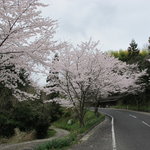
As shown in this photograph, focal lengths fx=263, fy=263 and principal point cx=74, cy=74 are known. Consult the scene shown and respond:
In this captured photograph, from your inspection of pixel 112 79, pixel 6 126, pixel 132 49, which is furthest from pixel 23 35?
pixel 132 49

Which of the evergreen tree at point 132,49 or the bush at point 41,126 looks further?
the evergreen tree at point 132,49

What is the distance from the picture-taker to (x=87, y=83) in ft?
60.6

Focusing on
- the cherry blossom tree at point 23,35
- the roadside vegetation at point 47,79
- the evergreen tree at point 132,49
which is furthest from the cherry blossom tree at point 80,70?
the evergreen tree at point 132,49

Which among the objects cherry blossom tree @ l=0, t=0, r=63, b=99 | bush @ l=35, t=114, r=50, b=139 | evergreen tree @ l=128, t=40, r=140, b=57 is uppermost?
evergreen tree @ l=128, t=40, r=140, b=57

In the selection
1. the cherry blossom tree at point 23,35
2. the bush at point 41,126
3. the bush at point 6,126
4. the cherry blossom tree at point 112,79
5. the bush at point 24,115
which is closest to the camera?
the cherry blossom tree at point 23,35

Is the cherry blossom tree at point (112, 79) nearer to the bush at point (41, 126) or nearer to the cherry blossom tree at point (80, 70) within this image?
the cherry blossom tree at point (80, 70)

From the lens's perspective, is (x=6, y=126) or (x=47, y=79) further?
(x=47, y=79)

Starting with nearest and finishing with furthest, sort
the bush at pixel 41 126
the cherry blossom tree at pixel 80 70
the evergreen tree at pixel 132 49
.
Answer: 1. the cherry blossom tree at pixel 80 70
2. the bush at pixel 41 126
3. the evergreen tree at pixel 132 49

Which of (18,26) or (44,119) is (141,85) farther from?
(18,26)

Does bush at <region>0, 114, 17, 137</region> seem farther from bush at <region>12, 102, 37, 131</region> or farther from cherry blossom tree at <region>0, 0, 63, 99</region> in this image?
cherry blossom tree at <region>0, 0, 63, 99</region>

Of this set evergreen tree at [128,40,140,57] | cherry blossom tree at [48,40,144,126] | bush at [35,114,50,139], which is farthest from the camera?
evergreen tree at [128,40,140,57]

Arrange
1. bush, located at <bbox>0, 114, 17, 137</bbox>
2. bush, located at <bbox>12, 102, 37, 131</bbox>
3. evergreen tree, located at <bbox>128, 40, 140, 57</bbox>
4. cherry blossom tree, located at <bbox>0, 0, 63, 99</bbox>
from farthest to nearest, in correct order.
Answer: evergreen tree, located at <bbox>128, 40, 140, 57</bbox> < bush, located at <bbox>12, 102, 37, 131</bbox> < bush, located at <bbox>0, 114, 17, 137</bbox> < cherry blossom tree, located at <bbox>0, 0, 63, 99</bbox>

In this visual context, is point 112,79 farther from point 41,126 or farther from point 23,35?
point 23,35

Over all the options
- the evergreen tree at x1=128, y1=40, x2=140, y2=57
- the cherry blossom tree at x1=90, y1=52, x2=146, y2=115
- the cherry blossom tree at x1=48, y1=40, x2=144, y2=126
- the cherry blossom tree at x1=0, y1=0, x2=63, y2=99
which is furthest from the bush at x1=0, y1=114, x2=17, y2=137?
the evergreen tree at x1=128, y1=40, x2=140, y2=57
